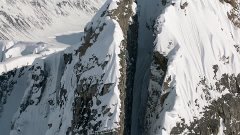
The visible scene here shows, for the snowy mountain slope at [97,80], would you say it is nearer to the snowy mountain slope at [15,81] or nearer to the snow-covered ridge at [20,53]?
the snowy mountain slope at [15,81]

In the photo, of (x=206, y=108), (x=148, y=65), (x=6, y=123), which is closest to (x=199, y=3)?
(x=148, y=65)

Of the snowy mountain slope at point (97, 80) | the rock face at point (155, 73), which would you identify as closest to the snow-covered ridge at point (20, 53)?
the snowy mountain slope at point (97, 80)

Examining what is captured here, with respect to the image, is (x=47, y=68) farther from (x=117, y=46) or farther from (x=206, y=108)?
(x=206, y=108)

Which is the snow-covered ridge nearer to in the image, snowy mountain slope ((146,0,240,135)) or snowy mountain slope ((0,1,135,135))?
snowy mountain slope ((0,1,135,135))

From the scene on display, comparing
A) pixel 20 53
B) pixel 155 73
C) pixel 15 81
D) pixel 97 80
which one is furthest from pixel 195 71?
pixel 20 53

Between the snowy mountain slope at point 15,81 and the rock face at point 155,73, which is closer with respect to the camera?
the rock face at point 155,73
